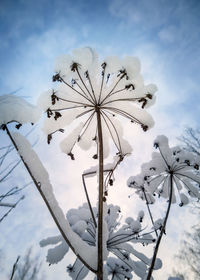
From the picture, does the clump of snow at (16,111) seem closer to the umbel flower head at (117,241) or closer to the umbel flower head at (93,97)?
the umbel flower head at (93,97)

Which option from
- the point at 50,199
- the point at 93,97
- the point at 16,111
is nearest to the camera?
the point at 50,199

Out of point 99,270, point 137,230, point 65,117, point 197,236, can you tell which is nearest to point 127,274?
point 137,230

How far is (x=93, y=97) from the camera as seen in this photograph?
112 inches

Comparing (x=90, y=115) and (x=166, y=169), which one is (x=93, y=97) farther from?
(x=166, y=169)

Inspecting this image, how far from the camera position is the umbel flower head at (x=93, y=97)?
2424mm

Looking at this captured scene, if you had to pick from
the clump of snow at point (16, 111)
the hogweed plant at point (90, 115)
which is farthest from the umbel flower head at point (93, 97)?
the clump of snow at point (16, 111)

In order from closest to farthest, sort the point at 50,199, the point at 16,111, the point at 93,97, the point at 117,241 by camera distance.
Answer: the point at 50,199
the point at 16,111
the point at 93,97
the point at 117,241

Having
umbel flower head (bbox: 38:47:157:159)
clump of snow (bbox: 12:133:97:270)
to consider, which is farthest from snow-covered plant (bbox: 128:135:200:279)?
clump of snow (bbox: 12:133:97:270)

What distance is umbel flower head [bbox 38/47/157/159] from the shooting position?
2424 millimetres

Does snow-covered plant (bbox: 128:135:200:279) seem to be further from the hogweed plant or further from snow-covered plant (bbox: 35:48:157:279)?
snow-covered plant (bbox: 35:48:157:279)

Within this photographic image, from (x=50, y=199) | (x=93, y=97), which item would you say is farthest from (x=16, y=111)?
(x=93, y=97)

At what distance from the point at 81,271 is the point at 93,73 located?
4123 mm

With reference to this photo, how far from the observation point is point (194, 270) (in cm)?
1672

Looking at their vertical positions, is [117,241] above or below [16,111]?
below
